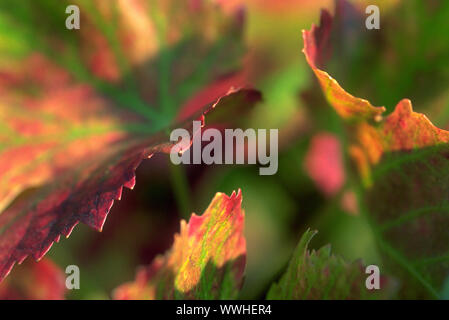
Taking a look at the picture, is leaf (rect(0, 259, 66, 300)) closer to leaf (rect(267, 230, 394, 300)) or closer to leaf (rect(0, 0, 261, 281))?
leaf (rect(0, 0, 261, 281))

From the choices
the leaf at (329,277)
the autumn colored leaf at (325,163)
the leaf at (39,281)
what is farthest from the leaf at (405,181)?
the leaf at (39,281)

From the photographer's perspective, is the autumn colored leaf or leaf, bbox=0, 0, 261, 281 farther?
the autumn colored leaf

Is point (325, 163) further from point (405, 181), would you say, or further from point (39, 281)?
point (39, 281)

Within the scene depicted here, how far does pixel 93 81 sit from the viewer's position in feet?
1.94

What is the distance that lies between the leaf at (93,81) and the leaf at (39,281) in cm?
10

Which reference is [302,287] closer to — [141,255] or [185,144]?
[185,144]

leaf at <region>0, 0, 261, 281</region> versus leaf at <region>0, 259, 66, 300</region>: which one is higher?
leaf at <region>0, 0, 261, 281</region>

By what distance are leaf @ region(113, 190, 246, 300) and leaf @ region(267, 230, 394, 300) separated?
0.05 m

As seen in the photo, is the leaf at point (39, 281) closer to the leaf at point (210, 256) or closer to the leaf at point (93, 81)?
the leaf at point (93, 81)

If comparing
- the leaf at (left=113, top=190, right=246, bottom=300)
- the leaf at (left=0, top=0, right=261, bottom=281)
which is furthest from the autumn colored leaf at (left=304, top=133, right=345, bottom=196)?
the leaf at (left=113, top=190, right=246, bottom=300)

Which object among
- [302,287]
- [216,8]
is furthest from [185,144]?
[216,8]

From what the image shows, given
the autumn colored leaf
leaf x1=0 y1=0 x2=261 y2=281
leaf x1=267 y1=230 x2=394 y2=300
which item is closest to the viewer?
leaf x1=267 y1=230 x2=394 y2=300

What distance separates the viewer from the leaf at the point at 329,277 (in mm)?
374

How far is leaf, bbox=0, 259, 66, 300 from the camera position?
0.57m
